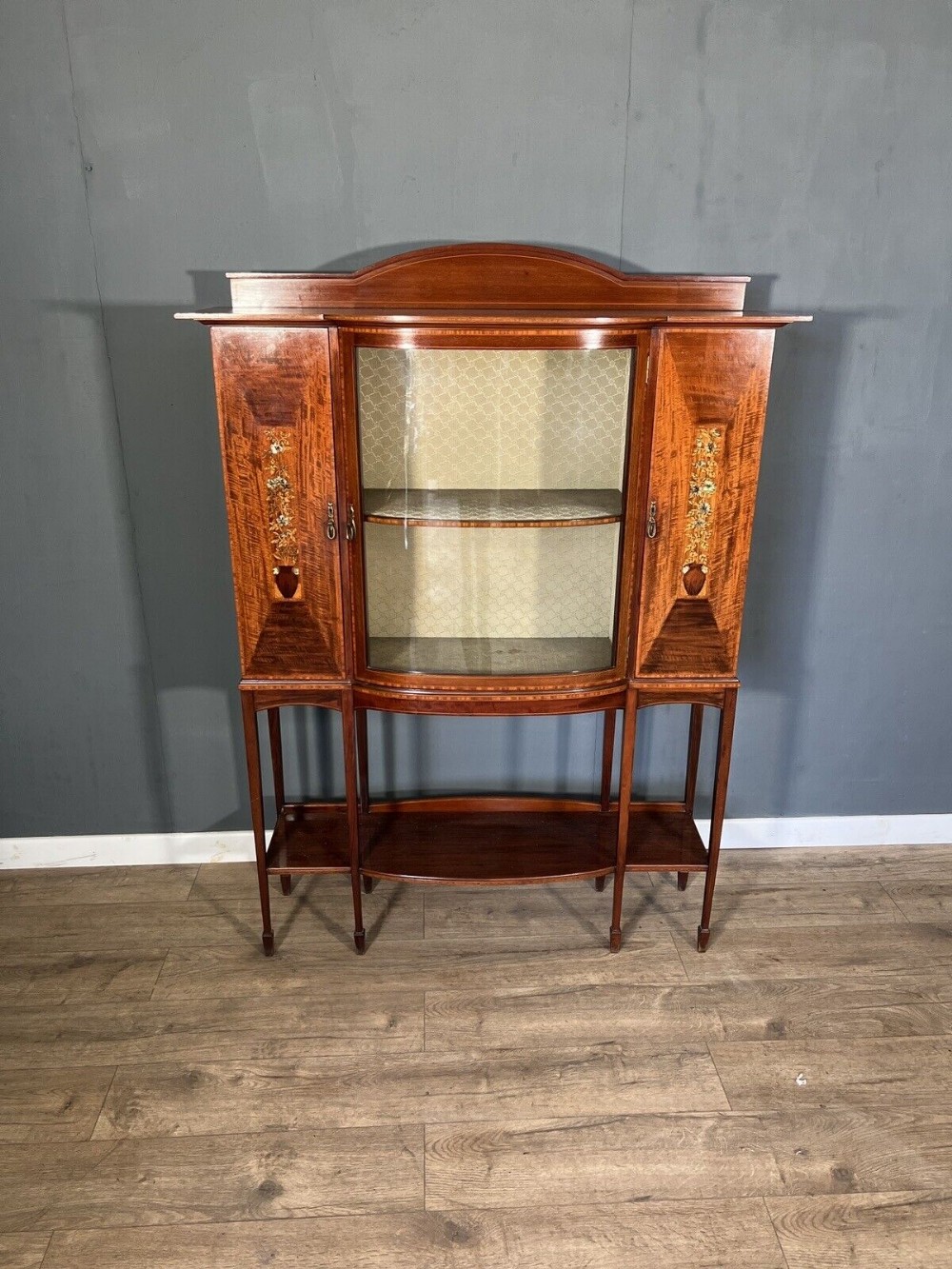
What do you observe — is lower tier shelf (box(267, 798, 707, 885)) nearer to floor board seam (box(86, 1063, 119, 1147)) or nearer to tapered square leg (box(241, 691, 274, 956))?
tapered square leg (box(241, 691, 274, 956))

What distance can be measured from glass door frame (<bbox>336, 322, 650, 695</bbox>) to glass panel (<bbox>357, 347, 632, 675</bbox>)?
0.02 meters

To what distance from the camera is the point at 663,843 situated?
206 cm

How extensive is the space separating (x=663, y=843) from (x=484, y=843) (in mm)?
402

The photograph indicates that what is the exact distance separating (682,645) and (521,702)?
327 mm

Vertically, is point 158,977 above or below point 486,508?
below

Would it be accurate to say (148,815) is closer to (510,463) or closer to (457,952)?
(457,952)

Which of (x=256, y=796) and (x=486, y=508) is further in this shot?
(x=256, y=796)

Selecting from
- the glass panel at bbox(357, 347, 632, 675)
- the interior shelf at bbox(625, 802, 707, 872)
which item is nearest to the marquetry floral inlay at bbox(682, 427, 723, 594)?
the glass panel at bbox(357, 347, 632, 675)

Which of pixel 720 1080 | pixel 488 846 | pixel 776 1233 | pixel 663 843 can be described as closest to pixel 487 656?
pixel 488 846

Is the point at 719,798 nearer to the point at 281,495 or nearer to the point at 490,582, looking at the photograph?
the point at 490,582

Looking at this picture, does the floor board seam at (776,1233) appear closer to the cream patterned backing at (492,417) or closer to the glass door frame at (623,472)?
the glass door frame at (623,472)

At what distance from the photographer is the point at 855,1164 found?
152 cm

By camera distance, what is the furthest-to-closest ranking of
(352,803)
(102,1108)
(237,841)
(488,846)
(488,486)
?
(237,841), (488,846), (352,803), (488,486), (102,1108)

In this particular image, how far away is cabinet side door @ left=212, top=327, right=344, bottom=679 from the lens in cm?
157
